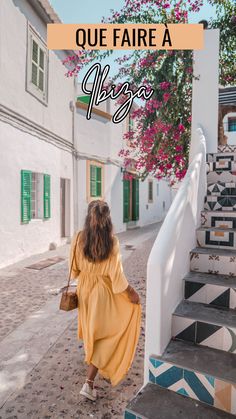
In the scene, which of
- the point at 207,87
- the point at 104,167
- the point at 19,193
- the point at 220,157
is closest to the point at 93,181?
the point at 104,167

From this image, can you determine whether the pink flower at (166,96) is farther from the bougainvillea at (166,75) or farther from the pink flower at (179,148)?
the pink flower at (179,148)

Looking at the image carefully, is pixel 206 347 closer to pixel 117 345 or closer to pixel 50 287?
pixel 117 345

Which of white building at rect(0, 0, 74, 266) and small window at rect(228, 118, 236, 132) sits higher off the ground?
small window at rect(228, 118, 236, 132)

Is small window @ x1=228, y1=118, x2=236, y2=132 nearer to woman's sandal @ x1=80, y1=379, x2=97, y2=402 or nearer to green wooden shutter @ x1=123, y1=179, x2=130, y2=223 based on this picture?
green wooden shutter @ x1=123, y1=179, x2=130, y2=223

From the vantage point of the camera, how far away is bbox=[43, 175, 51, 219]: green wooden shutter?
8.85 metres

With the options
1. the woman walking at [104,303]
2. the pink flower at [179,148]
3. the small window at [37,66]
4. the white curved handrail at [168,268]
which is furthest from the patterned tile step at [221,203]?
the small window at [37,66]

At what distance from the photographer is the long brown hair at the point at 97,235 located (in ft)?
7.82

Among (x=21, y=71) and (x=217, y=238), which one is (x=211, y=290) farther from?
(x=21, y=71)

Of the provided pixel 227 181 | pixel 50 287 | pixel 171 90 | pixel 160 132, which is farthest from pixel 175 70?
pixel 50 287

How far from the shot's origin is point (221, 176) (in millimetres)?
4211

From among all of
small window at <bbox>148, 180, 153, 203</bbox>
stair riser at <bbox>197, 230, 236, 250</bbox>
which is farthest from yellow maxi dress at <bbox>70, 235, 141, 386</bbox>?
small window at <bbox>148, 180, 153, 203</bbox>

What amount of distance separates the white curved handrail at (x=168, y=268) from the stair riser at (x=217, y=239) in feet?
0.70

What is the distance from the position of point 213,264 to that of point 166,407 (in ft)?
4.44

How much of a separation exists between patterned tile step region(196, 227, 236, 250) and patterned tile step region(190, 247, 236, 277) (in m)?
0.14
